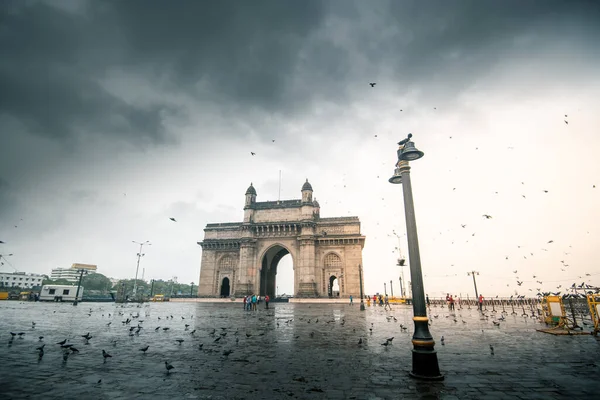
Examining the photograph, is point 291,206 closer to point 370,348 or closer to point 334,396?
point 370,348

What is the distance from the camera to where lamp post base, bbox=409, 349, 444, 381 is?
5.62 meters

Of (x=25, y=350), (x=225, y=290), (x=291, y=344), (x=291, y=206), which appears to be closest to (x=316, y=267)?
(x=291, y=206)

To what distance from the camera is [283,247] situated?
47375 millimetres

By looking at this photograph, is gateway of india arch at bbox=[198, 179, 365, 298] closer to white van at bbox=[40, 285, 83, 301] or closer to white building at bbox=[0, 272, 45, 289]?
white van at bbox=[40, 285, 83, 301]

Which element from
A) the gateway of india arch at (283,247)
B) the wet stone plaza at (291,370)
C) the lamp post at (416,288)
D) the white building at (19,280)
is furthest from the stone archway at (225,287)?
the white building at (19,280)

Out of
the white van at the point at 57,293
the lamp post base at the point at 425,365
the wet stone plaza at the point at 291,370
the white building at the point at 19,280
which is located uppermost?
the white building at the point at 19,280

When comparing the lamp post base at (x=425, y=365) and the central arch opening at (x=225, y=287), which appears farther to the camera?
the central arch opening at (x=225, y=287)

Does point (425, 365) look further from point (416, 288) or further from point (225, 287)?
point (225, 287)

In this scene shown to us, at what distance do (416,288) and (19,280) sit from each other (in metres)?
157

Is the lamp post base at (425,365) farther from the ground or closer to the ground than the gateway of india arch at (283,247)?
closer to the ground

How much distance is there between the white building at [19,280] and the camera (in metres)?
110

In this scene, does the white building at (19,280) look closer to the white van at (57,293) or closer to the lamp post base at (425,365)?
the white van at (57,293)

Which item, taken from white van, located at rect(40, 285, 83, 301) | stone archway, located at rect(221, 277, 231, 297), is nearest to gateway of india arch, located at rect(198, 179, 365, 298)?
stone archway, located at rect(221, 277, 231, 297)

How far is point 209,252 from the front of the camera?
165ft
